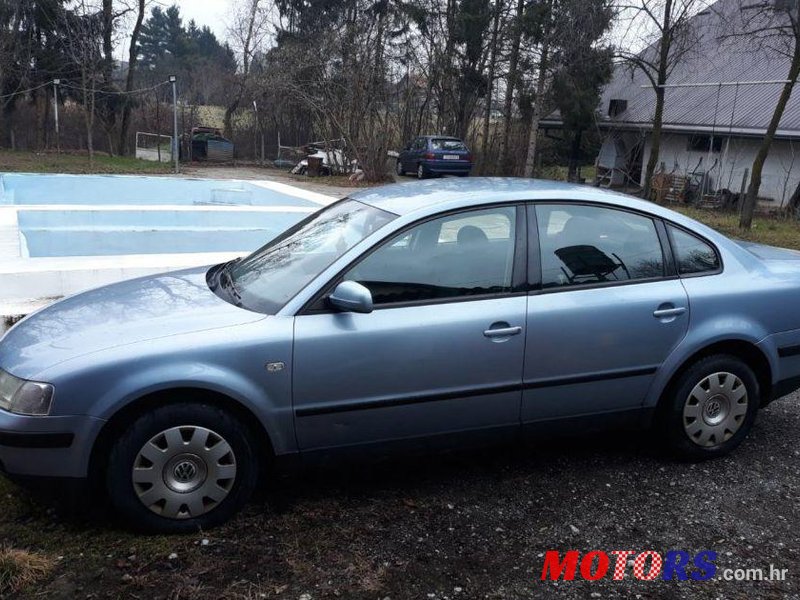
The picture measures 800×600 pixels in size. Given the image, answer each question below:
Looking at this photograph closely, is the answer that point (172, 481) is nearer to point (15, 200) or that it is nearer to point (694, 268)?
point (694, 268)

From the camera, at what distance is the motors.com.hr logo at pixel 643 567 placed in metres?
2.90

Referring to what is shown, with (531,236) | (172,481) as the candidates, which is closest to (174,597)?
(172,481)

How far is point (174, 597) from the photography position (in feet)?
8.68

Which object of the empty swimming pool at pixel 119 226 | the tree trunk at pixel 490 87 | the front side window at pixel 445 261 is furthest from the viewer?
the tree trunk at pixel 490 87

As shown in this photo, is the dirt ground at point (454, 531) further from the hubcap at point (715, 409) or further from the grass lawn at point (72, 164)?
the grass lawn at point (72, 164)

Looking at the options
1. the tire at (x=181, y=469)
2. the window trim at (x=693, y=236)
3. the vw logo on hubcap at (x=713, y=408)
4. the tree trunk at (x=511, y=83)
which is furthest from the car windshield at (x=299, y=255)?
the tree trunk at (x=511, y=83)

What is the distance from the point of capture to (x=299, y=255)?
12.0 feet

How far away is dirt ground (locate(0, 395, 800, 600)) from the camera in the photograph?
109 inches

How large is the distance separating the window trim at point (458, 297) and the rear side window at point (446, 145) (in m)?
20.9

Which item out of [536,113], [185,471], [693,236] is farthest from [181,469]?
[536,113]

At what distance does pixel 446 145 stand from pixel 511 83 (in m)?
4.63

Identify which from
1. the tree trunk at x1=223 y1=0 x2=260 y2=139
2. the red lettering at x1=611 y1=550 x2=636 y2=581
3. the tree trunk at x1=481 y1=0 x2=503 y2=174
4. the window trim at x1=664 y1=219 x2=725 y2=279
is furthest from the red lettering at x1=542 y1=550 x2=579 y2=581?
the tree trunk at x1=223 y1=0 x2=260 y2=139

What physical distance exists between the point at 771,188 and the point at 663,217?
1946 cm

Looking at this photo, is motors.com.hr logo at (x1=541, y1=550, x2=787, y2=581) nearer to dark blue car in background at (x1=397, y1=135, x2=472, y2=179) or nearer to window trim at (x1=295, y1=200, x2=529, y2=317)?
window trim at (x1=295, y1=200, x2=529, y2=317)
